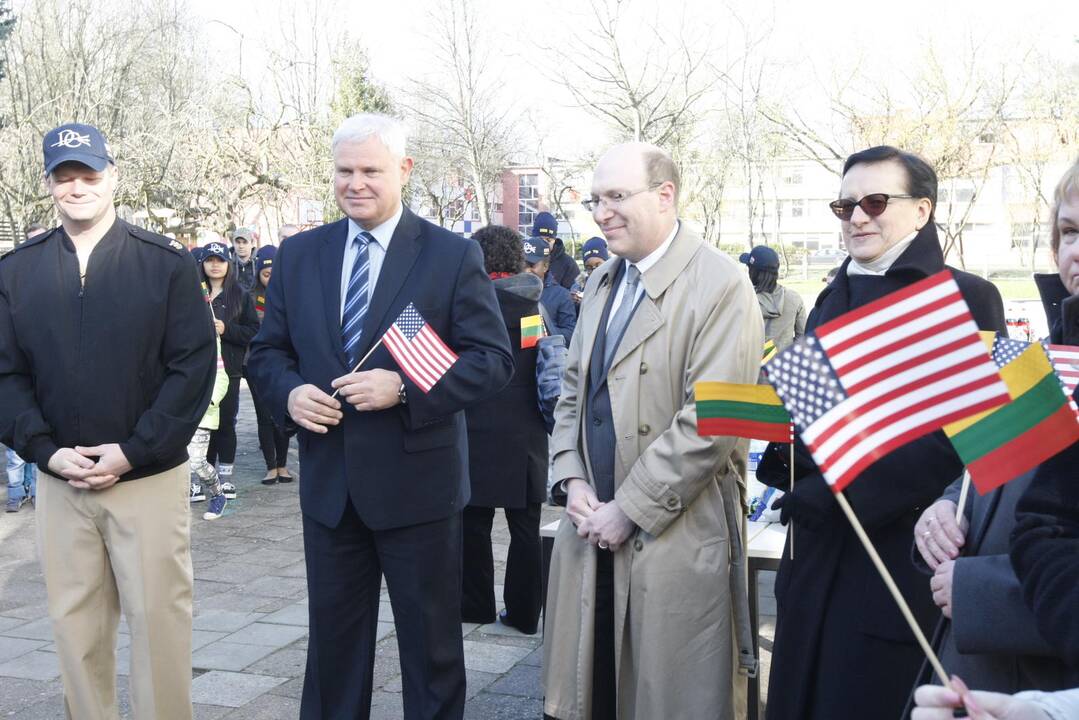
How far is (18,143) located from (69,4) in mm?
4555

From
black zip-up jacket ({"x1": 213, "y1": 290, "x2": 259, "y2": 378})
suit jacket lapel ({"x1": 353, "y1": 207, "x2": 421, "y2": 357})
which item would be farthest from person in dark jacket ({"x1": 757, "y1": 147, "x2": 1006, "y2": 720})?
black zip-up jacket ({"x1": 213, "y1": 290, "x2": 259, "y2": 378})

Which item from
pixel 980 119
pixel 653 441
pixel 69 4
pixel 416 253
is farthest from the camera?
pixel 69 4

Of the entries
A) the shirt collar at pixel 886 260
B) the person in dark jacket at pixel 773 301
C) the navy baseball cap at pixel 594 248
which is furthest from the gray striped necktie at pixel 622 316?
the navy baseball cap at pixel 594 248

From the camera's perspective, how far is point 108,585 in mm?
3875

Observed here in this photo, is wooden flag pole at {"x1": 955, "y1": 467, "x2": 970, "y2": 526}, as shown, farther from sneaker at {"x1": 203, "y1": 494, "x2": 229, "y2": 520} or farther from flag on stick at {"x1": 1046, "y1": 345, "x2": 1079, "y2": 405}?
sneaker at {"x1": 203, "y1": 494, "x2": 229, "y2": 520}

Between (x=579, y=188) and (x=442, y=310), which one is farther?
(x=579, y=188)

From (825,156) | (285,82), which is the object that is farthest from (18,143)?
(825,156)

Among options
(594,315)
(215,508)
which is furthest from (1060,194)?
(215,508)

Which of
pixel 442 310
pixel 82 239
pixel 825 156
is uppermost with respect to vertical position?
pixel 825 156

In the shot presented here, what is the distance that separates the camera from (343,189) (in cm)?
376

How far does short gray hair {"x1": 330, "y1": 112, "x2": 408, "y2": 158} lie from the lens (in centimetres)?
371

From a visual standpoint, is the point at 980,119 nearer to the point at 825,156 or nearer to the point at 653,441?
the point at 825,156

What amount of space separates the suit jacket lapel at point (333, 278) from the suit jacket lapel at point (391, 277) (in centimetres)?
8

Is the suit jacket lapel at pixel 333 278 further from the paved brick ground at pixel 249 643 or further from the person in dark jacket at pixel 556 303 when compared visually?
the person in dark jacket at pixel 556 303
